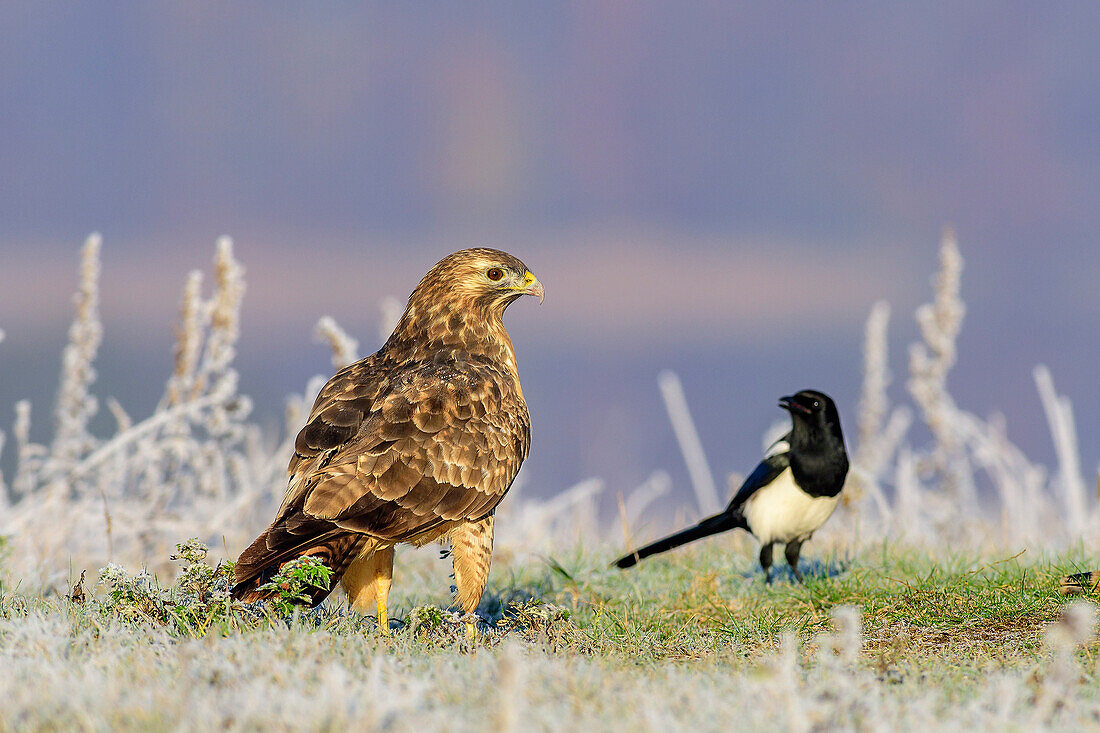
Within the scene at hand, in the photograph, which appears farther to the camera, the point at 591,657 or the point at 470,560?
the point at 470,560

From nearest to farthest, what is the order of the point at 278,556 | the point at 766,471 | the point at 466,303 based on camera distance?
the point at 278,556 → the point at 466,303 → the point at 766,471

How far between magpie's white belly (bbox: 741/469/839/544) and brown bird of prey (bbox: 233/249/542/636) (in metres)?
1.73

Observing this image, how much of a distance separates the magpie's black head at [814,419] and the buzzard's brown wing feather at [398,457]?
196 centimetres

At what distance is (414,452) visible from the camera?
4777mm

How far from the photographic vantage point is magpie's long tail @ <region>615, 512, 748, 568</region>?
6262 millimetres

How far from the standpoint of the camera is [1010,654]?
4176 mm

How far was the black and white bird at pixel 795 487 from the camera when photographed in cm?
630

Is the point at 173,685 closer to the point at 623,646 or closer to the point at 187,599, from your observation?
the point at 187,599

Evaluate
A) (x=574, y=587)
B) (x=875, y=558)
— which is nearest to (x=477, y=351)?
(x=574, y=587)

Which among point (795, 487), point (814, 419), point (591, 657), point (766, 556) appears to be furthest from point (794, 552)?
point (591, 657)

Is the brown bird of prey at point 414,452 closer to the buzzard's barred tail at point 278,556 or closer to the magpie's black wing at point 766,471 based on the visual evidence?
the buzzard's barred tail at point 278,556

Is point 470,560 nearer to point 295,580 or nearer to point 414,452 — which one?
point 414,452

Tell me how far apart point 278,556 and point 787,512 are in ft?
10.4

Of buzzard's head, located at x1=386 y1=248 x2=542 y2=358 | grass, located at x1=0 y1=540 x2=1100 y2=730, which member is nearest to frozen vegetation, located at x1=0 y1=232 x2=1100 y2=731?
grass, located at x1=0 y1=540 x2=1100 y2=730
